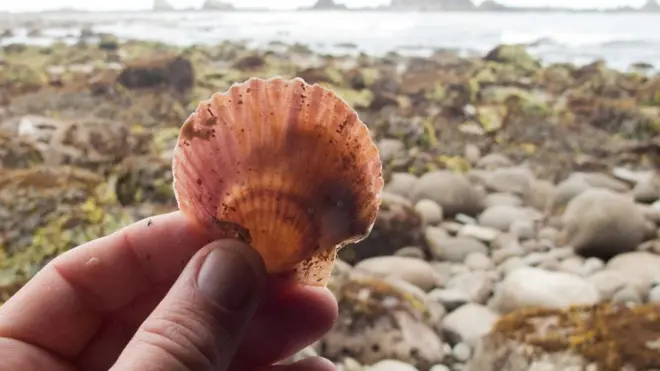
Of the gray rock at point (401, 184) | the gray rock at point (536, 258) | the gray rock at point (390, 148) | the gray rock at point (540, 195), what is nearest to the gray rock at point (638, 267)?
the gray rock at point (536, 258)

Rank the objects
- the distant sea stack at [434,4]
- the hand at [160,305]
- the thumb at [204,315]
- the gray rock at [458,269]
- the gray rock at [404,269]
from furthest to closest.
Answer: the distant sea stack at [434,4] → the gray rock at [458,269] → the gray rock at [404,269] → the hand at [160,305] → the thumb at [204,315]

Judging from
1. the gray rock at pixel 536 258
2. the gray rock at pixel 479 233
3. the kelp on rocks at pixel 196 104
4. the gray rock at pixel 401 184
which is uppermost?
the kelp on rocks at pixel 196 104

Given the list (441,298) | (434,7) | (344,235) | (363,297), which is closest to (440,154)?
(441,298)

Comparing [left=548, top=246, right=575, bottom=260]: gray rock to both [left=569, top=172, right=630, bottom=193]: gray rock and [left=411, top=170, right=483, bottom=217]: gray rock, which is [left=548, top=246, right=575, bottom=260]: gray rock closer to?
[left=411, top=170, right=483, bottom=217]: gray rock

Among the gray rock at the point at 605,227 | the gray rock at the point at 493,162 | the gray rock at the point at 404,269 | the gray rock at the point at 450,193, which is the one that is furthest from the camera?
the gray rock at the point at 493,162

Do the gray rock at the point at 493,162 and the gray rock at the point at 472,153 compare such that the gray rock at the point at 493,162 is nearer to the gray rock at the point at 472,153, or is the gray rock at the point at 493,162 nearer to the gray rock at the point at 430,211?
the gray rock at the point at 472,153

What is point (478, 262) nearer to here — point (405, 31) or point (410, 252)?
point (410, 252)

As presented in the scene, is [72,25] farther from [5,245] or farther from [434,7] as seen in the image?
[5,245]
